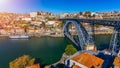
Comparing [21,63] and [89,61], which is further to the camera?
[21,63]

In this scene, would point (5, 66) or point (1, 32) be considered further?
point (1, 32)

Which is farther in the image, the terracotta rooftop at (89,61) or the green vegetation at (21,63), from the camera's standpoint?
the green vegetation at (21,63)

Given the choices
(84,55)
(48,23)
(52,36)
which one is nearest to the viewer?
(84,55)

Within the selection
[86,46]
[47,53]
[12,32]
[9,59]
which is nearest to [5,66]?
[9,59]

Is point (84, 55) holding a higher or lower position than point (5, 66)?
higher

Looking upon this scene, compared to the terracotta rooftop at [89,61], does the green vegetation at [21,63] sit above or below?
below

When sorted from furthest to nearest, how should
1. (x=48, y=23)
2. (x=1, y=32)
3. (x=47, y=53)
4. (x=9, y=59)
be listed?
(x=48, y=23)
(x=1, y=32)
(x=47, y=53)
(x=9, y=59)

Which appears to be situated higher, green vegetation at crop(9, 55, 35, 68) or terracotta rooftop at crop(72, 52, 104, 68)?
terracotta rooftop at crop(72, 52, 104, 68)

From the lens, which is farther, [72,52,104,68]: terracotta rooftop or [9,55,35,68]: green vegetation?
[9,55,35,68]: green vegetation

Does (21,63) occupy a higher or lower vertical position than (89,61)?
lower

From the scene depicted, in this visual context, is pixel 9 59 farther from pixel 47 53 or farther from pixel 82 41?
pixel 82 41
